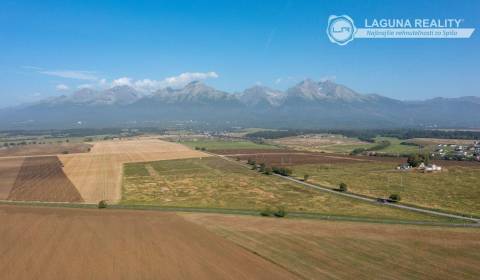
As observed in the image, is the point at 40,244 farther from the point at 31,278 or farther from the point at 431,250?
the point at 431,250

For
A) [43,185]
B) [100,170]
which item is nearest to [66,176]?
[100,170]

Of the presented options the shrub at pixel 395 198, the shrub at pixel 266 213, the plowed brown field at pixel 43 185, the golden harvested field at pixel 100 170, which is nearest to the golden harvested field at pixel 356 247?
the shrub at pixel 266 213

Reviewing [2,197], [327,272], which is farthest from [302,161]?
[327,272]

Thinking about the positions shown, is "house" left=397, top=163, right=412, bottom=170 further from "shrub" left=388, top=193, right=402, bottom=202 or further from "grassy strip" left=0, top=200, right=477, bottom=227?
"grassy strip" left=0, top=200, right=477, bottom=227

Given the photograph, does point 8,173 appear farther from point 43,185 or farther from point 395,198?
point 395,198

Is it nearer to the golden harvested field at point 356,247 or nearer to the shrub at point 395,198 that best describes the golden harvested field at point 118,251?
the golden harvested field at point 356,247

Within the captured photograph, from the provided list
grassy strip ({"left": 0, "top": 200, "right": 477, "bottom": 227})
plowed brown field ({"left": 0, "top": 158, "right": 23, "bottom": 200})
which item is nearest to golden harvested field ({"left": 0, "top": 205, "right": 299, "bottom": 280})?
grassy strip ({"left": 0, "top": 200, "right": 477, "bottom": 227})
